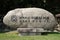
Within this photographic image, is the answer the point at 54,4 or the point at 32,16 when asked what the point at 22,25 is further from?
the point at 54,4

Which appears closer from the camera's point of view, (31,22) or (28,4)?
(31,22)

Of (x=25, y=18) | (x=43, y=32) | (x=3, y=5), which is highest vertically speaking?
(x=3, y=5)

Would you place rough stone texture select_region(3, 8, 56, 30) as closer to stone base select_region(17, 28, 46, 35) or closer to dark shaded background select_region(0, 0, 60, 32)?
stone base select_region(17, 28, 46, 35)

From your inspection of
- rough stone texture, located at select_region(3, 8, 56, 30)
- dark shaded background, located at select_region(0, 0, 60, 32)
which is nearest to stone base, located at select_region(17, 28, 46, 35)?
rough stone texture, located at select_region(3, 8, 56, 30)

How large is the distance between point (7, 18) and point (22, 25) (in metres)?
1.24

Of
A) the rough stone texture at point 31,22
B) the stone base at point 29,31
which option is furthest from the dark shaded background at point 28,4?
the stone base at point 29,31

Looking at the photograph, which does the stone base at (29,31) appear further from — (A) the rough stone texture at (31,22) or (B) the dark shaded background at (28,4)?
(B) the dark shaded background at (28,4)

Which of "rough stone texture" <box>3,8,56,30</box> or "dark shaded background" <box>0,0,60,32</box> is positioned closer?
"rough stone texture" <box>3,8,56,30</box>

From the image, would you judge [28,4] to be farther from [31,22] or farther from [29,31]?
[29,31]

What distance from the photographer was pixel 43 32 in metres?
16.0

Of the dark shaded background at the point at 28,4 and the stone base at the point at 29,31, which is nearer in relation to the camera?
the stone base at the point at 29,31

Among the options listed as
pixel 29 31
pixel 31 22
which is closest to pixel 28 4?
pixel 31 22

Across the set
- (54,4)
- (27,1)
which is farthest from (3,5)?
(54,4)

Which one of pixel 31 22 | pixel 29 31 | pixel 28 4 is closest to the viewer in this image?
pixel 29 31
